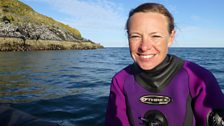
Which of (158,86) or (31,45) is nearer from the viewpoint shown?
(158,86)

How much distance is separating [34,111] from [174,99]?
238 inches

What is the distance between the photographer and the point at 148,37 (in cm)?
271

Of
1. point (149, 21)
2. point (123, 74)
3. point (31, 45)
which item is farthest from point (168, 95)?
point (31, 45)

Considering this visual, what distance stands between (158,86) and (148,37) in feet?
1.99

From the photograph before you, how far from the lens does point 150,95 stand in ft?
9.67

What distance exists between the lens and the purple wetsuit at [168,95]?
255 centimetres

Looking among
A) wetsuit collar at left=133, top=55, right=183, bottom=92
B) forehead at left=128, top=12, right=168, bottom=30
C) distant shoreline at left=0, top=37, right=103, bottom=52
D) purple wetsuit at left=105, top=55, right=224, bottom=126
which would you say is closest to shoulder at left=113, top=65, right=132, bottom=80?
purple wetsuit at left=105, top=55, right=224, bottom=126

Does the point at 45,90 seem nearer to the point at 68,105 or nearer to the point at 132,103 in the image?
the point at 68,105

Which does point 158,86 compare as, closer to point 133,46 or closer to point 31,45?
point 133,46

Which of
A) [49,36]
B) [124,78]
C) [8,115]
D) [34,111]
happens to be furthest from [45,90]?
[49,36]

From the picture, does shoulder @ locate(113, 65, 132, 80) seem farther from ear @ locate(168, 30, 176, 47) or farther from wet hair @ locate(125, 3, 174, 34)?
wet hair @ locate(125, 3, 174, 34)

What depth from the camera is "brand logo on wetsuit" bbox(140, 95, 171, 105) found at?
2.85m

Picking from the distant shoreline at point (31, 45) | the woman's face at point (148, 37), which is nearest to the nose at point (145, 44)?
the woman's face at point (148, 37)

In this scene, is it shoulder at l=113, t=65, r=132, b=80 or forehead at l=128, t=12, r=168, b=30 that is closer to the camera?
forehead at l=128, t=12, r=168, b=30
